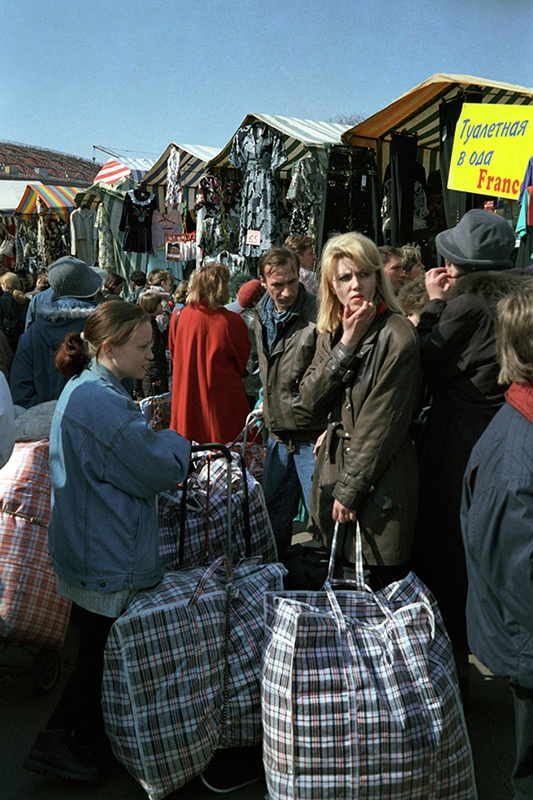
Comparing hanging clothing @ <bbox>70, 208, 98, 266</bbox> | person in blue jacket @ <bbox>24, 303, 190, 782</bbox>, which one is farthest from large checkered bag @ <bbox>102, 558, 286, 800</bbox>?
hanging clothing @ <bbox>70, 208, 98, 266</bbox>

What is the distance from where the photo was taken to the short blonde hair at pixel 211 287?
4.93m

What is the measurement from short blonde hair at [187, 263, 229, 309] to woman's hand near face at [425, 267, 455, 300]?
2049mm

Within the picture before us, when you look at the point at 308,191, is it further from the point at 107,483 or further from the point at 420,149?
the point at 107,483

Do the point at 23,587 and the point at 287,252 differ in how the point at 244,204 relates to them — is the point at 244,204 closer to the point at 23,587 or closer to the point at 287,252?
the point at 287,252

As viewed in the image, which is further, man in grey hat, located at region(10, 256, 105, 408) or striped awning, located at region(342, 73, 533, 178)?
striped awning, located at region(342, 73, 533, 178)

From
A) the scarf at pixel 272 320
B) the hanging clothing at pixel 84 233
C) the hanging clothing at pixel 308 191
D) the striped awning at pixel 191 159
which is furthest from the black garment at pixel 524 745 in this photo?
the hanging clothing at pixel 84 233

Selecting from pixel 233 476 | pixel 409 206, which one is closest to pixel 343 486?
pixel 233 476

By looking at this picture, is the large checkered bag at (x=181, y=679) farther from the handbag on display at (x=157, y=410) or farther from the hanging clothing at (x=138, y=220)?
the hanging clothing at (x=138, y=220)

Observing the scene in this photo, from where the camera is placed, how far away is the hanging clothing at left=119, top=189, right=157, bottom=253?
12.2 m

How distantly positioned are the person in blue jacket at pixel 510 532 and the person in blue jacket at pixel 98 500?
105 cm

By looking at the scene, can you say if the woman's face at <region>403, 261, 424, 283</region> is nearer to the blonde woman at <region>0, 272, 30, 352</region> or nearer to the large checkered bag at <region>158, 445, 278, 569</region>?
the large checkered bag at <region>158, 445, 278, 569</region>

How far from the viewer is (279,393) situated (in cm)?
360

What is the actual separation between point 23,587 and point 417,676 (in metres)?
1.82

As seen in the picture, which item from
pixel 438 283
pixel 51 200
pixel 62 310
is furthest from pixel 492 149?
pixel 51 200
